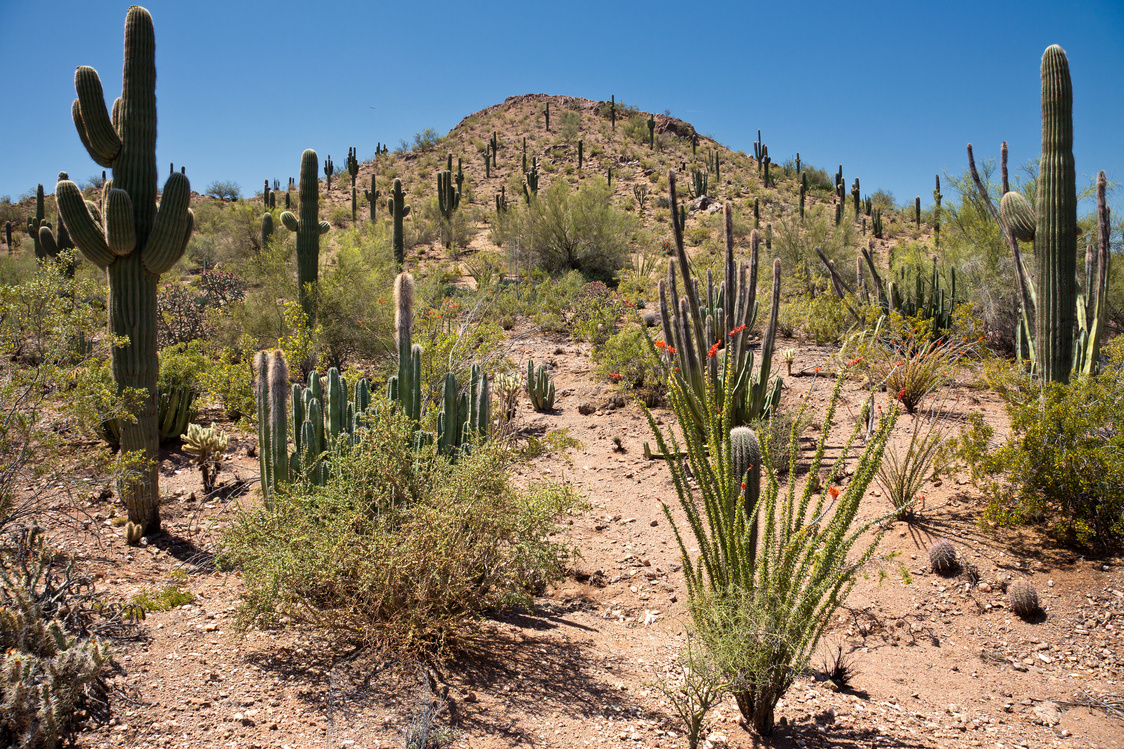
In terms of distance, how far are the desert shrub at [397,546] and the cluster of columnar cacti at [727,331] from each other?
2696 mm

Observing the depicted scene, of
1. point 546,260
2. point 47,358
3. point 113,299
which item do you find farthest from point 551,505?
point 546,260

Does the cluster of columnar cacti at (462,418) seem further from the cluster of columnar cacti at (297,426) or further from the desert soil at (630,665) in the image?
the desert soil at (630,665)

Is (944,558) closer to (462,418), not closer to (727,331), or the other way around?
(727,331)

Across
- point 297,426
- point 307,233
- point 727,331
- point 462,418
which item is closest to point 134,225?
point 297,426

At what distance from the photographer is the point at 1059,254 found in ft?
23.0

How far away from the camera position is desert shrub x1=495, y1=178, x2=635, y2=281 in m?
20.8

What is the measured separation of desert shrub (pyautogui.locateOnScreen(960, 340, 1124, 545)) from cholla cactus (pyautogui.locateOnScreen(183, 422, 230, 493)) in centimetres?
763

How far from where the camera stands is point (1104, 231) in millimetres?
6656

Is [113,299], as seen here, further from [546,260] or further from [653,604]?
[546,260]

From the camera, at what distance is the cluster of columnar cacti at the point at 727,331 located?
6.84m

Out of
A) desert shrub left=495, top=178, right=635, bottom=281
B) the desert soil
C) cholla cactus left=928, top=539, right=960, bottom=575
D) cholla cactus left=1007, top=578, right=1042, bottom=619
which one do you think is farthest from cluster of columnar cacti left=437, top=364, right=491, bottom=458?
desert shrub left=495, top=178, right=635, bottom=281

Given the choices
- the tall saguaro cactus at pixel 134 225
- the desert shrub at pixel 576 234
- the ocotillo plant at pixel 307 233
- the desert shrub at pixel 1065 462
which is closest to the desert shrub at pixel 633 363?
the desert shrub at pixel 1065 462

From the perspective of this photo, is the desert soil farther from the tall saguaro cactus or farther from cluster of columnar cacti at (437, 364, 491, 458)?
cluster of columnar cacti at (437, 364, 491, 458)

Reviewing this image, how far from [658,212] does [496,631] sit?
104ft
